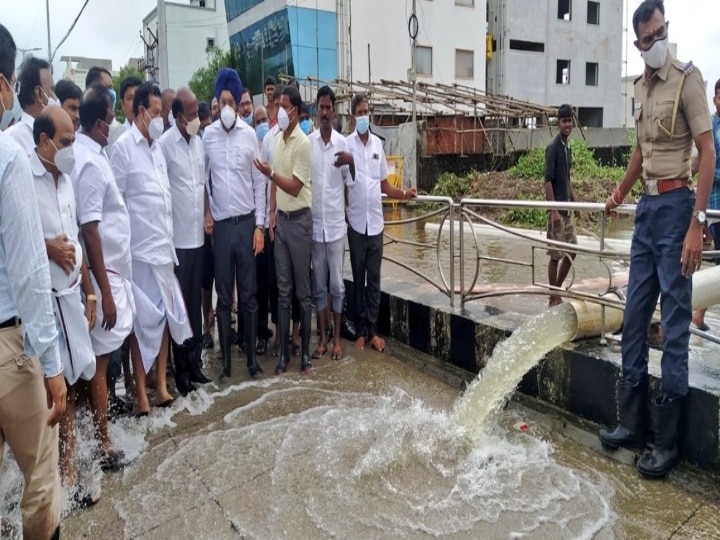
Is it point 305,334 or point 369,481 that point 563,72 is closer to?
point 305,334

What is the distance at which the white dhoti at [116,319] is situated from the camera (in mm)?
3328

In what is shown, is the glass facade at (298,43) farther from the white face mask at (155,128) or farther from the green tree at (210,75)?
the white face mask at (155,128)

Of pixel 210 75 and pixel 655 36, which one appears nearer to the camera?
pixel 655 36

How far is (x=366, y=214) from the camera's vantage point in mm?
4973

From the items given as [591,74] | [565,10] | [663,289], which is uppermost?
[565,10]

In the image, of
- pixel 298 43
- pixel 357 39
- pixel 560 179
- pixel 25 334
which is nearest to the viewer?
pixel 25 334

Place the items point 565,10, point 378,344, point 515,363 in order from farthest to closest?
1. point 565,10
2. point 378,344
3. point 515,363

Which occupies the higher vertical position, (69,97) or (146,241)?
(69,97)

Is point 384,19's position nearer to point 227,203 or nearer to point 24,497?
point 227,203

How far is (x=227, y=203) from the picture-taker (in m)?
4.48

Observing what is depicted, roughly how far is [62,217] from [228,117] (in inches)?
80.1

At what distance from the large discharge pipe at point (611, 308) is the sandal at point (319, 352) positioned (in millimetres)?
2092

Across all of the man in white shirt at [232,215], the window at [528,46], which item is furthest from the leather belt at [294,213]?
the window at [528,46]

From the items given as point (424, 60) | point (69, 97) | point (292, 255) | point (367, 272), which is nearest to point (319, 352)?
point (367, 272)
